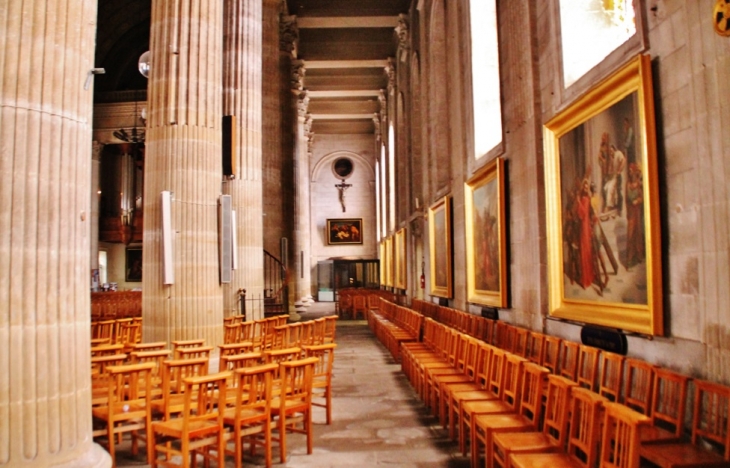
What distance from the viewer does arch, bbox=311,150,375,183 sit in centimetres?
3788

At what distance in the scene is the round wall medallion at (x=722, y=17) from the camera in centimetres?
371

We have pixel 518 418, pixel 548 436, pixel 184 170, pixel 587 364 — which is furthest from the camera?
pixel 184 170

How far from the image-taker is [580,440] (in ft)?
11.2

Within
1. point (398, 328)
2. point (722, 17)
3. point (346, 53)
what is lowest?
point (398, 328)

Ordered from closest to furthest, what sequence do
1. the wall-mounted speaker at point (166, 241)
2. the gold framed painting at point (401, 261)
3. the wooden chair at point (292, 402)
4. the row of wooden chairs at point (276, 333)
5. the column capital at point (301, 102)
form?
the wooden chair at point (292, 402), the wall-mounted speaker at point (166, 241), the row of wooden chairs at point (276, 333), the gold framed painting at point (401, 261), the column capital at point (301, 102)

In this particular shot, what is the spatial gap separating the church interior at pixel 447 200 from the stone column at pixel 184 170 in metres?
0.03

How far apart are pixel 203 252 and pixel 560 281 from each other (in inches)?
186

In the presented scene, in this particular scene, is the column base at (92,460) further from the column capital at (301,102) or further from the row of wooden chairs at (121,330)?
the column capital at (301,102)

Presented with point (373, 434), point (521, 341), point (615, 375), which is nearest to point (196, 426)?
point (373, 434)

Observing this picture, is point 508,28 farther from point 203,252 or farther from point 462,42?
point 203,252

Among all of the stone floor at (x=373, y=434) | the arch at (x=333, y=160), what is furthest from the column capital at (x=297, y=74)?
the stone floor at (x=373, y=434)

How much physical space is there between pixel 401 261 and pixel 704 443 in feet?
59.3

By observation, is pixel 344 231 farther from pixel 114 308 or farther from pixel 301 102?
pixel 114 308

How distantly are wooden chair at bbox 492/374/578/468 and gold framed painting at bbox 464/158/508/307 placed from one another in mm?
4879
